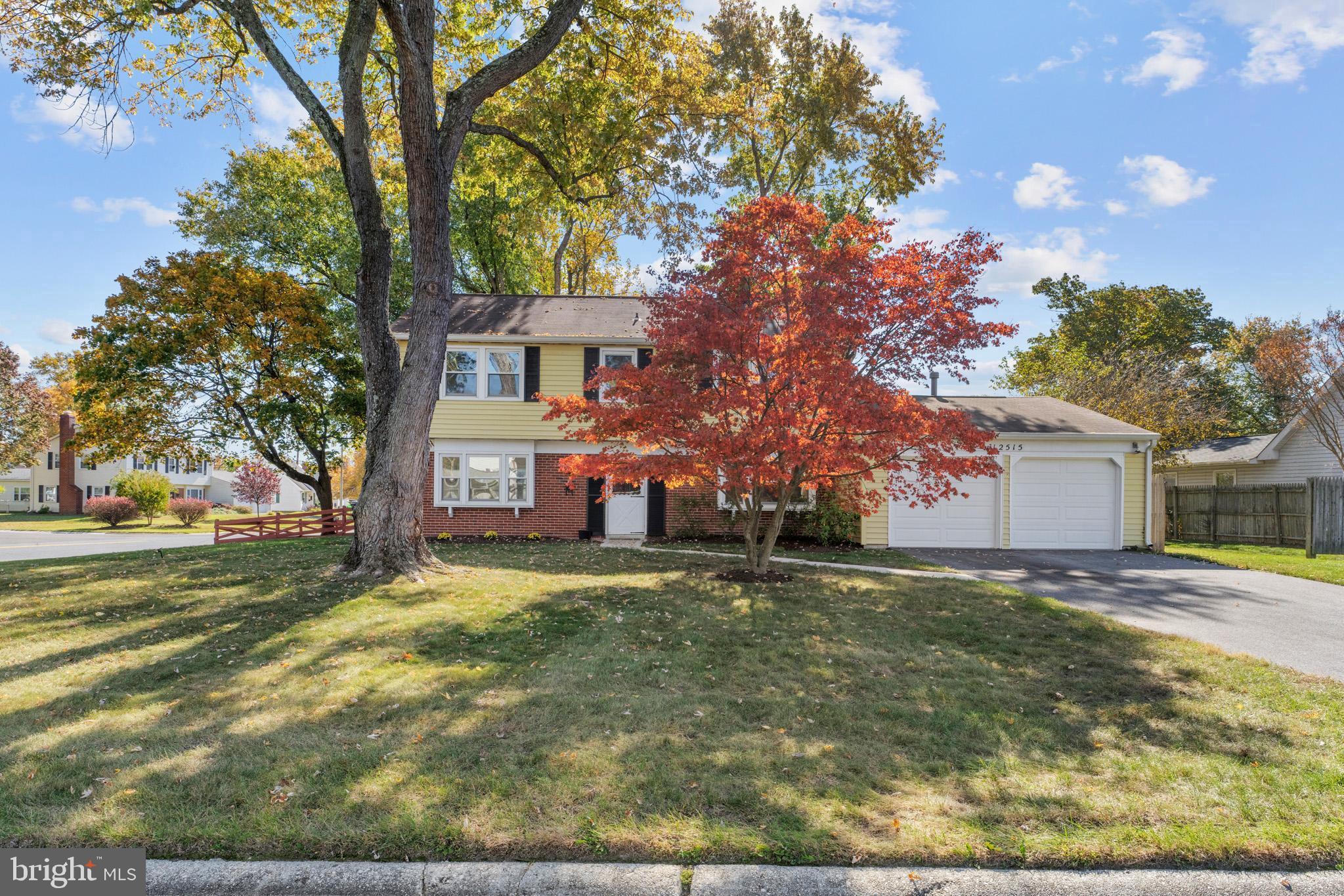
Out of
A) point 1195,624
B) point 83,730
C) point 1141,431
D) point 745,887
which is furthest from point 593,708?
point 1141,431

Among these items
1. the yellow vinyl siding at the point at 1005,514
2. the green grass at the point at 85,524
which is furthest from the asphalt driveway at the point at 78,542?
the yellow vinyl siding at the point at 1005,514

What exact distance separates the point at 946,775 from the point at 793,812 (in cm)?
110

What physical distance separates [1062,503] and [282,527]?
74.0ft

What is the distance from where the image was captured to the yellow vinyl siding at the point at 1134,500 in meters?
14.9

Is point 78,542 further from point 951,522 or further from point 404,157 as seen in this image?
point 951,522

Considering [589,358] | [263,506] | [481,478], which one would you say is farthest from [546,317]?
[263,506]

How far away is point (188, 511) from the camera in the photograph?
3259 centimetres

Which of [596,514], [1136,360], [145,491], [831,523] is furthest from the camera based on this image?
[145,491]

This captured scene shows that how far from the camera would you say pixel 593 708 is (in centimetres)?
463

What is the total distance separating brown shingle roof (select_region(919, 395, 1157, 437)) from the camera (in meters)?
14.9

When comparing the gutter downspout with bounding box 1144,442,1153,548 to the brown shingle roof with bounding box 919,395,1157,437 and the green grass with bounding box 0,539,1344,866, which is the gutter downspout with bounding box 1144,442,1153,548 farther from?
the green grass with bounding box 0,539,1344,866

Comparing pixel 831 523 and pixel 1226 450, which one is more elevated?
pixel 1226 450

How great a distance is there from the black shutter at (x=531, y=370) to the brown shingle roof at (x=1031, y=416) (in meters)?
9.71

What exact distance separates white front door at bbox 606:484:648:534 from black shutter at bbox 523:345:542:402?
128 inches
